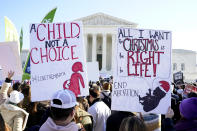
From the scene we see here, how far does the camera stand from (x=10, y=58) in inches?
196

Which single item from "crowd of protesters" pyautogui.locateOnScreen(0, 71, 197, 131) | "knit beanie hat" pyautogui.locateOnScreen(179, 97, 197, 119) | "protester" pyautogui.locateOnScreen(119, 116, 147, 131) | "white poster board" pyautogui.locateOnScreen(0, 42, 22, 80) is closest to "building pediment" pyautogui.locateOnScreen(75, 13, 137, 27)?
"white poster board" pyautogui.locateOnScreen(0, 42, 22, 80)

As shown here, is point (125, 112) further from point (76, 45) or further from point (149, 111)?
point (76, 45)

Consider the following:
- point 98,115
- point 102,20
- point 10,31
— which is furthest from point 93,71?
point 102,20

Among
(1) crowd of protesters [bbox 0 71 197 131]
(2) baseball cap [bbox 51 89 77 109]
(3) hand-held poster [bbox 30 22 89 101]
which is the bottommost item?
(1) crowd of protesters [bbox 0 71 197 131]

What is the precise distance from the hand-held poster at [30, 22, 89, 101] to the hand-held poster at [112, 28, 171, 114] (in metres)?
0.58

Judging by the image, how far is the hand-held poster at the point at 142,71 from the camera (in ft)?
11.2

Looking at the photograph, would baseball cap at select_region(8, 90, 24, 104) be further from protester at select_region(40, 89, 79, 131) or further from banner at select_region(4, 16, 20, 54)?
banner at select_region(4, 16, 20, 54)

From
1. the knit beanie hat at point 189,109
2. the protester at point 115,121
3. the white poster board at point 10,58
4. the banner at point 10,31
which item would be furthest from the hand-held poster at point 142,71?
the banner at point 10,31

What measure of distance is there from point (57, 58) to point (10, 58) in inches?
66.1

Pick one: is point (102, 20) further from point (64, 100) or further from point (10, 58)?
point (64, 100)

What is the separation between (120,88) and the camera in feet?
11.4

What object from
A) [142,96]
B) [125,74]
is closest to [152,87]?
[142,96]

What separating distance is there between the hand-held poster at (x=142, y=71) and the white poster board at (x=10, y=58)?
240 cm

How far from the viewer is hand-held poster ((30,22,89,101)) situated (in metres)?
3.66
